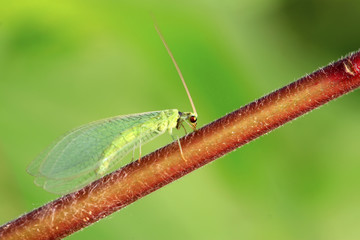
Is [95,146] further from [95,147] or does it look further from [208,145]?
[208,145]

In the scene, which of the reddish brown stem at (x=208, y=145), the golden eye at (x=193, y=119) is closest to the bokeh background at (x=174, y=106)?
the golden eye at (x=193, y=119)

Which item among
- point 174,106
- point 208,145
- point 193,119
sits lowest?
point 208,145

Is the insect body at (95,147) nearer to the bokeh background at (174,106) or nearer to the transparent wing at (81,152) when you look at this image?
the transparent wing at (81,152)

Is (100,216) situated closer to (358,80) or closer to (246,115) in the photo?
(246,115)

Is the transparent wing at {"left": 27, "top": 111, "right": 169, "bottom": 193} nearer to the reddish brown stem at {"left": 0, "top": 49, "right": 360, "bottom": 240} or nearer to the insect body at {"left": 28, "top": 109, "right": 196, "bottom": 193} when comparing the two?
the insect body at {"left": 28, "top": 109, "right": 196, "bottom": 193}

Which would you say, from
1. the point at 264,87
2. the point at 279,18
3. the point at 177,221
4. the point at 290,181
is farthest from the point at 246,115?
the point at 279,18

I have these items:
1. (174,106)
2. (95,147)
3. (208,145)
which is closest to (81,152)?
(95,147)

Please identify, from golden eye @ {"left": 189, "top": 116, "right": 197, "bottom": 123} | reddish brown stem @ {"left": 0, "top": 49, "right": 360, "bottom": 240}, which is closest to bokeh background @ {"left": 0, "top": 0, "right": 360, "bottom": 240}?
golden eye @ {"left": 189, "top": 116, "right": 197, "bottom": 123}
